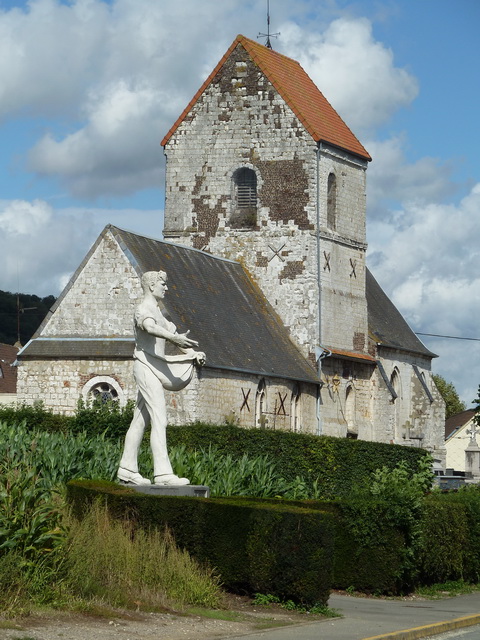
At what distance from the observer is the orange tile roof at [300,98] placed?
43188 millimetres

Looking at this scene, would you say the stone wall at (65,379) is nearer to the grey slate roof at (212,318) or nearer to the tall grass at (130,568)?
the grey slate roof at (212,318)

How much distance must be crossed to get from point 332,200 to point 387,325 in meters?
7.95

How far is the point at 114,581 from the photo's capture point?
14055mm

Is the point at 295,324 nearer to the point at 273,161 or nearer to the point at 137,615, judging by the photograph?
the point at 273,161

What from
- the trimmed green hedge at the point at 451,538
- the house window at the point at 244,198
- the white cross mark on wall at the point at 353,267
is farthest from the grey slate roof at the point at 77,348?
the trimmed green hedge at the point at 451,538

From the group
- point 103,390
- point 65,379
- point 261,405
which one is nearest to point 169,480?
point 103,390

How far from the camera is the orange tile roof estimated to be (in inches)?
1700

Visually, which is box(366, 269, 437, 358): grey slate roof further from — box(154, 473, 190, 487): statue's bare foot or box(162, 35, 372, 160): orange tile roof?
box(154, 473, 190, 487): statue's bare foot

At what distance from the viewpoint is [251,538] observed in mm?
15102

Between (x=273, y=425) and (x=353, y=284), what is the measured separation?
8.30m

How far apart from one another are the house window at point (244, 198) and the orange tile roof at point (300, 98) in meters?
2.55

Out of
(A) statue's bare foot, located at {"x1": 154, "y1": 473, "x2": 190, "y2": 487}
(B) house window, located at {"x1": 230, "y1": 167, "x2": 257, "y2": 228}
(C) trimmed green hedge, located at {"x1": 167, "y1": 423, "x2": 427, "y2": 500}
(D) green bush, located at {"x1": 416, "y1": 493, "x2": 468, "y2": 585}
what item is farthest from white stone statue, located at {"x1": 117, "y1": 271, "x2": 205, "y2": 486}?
(B) house window, located at {"x1": 230, "y1": 167, "x2": 257, "y2": 228}

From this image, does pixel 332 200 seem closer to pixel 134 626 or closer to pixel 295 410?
pixel 295 410

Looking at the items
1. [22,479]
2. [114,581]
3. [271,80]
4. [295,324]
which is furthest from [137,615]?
[271,80]
